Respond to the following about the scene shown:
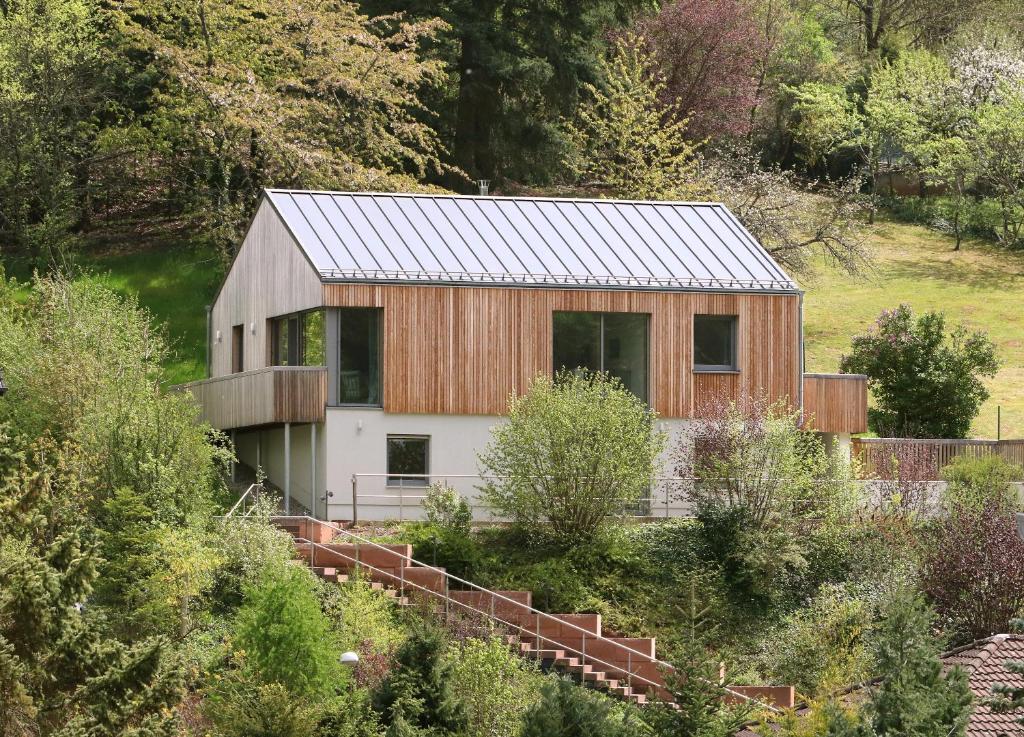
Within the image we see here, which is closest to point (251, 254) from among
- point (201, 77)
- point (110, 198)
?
point (201, 77)

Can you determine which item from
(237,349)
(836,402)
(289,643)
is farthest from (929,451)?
(289,643)

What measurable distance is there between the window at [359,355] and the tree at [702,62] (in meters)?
31.0

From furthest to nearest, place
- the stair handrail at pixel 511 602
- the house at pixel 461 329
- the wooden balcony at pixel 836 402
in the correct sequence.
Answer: the wooden balcony at pixel 836 402, the house at pixel 461 329, the stair handrail at pixel 511 602

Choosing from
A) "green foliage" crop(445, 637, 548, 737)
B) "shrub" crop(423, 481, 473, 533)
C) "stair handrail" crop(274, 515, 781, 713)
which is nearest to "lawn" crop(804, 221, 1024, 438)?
"shrub" crop(423, 481, 473, 533)

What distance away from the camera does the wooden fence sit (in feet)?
135

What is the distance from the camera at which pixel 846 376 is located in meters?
41.5

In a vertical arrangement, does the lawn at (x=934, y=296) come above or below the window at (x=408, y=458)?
above

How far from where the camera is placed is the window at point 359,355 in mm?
38562

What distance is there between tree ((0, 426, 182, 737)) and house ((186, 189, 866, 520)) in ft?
36.5

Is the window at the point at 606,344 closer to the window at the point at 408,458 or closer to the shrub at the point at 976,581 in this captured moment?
the window at the point at 408,458

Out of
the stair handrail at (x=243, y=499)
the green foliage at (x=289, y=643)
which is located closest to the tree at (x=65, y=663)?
the green foliage at (x=289, y=643)

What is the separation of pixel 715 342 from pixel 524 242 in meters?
4.52

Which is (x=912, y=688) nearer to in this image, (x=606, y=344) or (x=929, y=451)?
(x=606, y=344)

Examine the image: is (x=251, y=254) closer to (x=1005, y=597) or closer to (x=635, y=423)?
(x=635, y=423)
